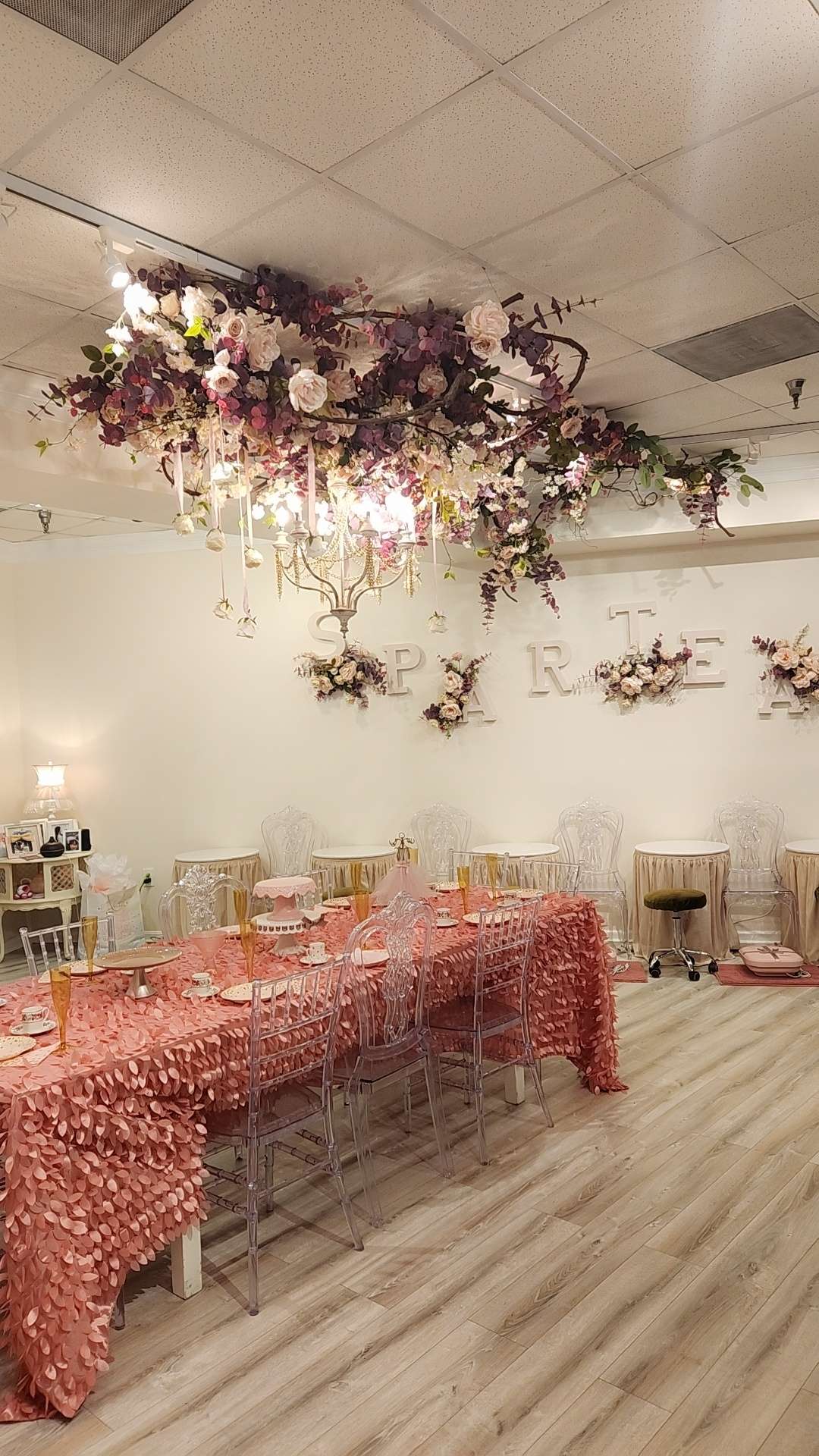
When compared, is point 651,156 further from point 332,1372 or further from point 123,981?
point 332,1372

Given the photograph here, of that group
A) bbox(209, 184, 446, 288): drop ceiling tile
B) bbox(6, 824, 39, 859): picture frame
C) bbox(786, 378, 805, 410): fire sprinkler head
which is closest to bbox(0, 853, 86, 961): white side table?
bbox(6, 824, 39, 859): picture frame

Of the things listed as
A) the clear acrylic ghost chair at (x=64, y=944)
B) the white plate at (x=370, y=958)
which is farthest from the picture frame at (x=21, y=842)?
the white plate at (x=370, y=958)

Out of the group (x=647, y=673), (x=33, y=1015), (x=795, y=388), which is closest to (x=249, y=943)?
(x=33, y=1015)

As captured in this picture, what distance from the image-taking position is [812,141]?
2.64 meters

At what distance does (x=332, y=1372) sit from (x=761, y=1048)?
2.95m

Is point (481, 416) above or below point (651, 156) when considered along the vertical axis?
below

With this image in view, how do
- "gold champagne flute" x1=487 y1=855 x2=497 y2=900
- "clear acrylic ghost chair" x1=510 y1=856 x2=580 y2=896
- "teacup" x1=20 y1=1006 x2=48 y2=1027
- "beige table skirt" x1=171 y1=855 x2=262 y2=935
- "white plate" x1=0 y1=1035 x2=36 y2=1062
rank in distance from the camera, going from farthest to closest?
"beige table skirt" x1=171 y1=855 x2=262 y2=935
"clear acrylic ghost chair" x1=510 y1=856 x2=580 y2=896
"gold champagne flute" x1=487 y1=855 x2=497 y2=900
"teacup" x1=20 y1=1006 x2=48 y2=1027
"white plate" x1=0 y1=1035 x2=36 y2=1062

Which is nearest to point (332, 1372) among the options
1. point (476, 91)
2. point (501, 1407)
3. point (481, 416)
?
point (501, 1407)

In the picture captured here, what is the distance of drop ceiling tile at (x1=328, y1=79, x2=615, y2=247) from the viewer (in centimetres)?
248

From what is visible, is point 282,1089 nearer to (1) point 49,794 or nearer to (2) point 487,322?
(2) point 487,322

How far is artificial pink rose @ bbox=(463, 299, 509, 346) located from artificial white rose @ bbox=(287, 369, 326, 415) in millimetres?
499

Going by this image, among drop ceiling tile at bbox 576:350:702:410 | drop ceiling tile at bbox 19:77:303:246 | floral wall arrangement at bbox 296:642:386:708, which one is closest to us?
drop ceiling tile at bbox 19:77:303:246

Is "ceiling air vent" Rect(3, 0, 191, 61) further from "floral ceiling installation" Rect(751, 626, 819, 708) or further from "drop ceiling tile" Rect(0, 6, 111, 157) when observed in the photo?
"floral ceiling installation" Rect(751, 626, 819, 708)

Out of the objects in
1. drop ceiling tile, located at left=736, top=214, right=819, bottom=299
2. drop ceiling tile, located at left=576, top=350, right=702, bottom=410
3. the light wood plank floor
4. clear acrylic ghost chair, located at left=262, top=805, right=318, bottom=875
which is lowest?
the light wood plank floor
